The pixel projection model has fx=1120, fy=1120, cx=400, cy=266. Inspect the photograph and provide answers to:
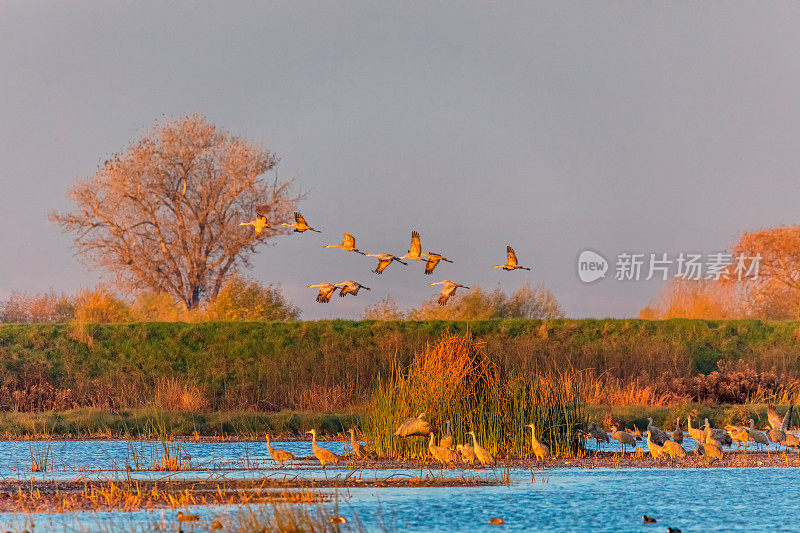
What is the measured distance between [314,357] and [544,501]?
19942 mm

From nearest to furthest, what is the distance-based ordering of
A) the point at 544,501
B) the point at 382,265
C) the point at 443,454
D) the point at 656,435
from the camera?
1. the point at 544,501
2. the point at 382,265
3. the point at 443,454
4. the point at 656,435

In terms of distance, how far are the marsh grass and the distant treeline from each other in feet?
29.8

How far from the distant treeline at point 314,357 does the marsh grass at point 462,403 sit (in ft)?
29.8

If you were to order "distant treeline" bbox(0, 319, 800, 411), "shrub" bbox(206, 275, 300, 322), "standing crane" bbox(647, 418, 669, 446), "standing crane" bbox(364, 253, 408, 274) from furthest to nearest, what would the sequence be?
"shrub" bbox(206, 275, 300, 322)
"distant treeline" bbox(0, 319, 800, 411)
"standing crane" bbox(647, 418, 669, 446)
"standing crane" bbox(364, 253, 408, 274)

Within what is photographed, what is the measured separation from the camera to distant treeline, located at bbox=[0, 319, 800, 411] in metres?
28.5

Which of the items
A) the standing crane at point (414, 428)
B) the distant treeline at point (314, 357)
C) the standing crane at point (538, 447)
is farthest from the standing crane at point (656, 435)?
the distant treeline at point (314, 357)

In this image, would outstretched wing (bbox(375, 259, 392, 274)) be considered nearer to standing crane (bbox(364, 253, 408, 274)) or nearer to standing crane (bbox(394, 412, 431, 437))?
standing crane (bbox(364, 253, 408, 274))

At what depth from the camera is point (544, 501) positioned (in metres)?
12.3

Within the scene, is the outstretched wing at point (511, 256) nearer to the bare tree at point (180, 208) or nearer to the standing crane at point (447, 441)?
the standing crane at point (447, 441)

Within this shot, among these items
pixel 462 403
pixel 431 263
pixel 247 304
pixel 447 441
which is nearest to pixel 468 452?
pixel 447 441

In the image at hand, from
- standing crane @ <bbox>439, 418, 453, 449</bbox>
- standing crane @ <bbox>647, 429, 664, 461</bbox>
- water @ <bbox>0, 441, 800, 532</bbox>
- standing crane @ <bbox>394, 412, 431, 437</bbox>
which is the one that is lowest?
water @ <bbox>0, 441, 800, 532</bbox>

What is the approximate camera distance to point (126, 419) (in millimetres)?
23391

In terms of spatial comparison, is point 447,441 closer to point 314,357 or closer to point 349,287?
point 349,287

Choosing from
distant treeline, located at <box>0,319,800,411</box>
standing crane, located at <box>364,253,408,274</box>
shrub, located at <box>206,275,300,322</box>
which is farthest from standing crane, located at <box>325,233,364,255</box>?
shrub, located at <box>206,275,300,322</box>
